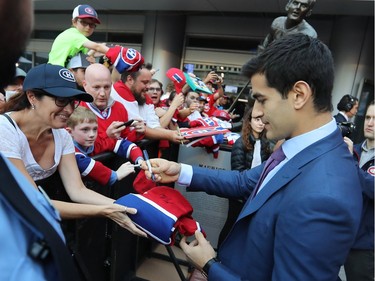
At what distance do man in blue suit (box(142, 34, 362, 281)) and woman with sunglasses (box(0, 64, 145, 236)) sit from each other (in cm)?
72

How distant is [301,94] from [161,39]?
8968mm

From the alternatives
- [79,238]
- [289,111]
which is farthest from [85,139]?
[289,111]


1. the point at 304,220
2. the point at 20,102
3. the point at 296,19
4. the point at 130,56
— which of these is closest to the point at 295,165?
the point at 304,220

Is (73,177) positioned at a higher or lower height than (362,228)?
lower

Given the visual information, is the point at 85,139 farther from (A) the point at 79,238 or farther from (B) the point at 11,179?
(B) the point at 11,179

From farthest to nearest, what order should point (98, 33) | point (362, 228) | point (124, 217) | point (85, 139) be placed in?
point (98, 33), point (85, 139), point (124, 217), point (362, 228)

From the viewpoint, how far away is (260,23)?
9078 mm

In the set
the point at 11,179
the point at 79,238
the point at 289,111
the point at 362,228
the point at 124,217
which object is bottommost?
the point at 79,238

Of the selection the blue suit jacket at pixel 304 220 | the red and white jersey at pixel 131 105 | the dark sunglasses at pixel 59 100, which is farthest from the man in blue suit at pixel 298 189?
the red and white jersey at pixel 131 105

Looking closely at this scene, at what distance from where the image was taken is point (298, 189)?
1047 millimetres

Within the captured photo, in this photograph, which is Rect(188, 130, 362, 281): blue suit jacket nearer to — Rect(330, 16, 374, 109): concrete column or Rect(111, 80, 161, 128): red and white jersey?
Rect(111, 80, 161, 128): red and white jersey

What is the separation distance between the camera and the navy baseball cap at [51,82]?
173 cm

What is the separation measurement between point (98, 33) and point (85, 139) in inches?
392

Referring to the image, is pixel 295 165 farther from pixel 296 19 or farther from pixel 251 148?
pixel 296 19
